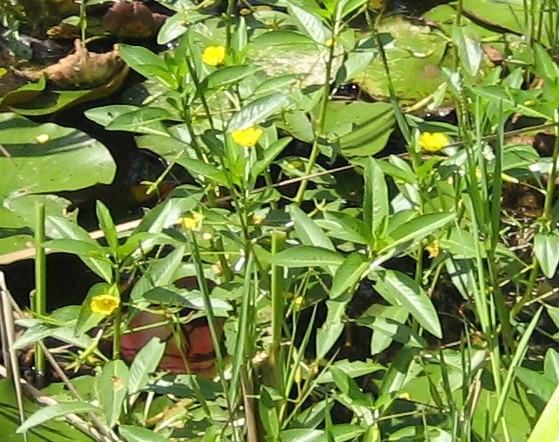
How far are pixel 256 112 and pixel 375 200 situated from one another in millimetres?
210

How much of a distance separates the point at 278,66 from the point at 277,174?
0.86 feet

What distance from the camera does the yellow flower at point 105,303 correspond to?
3.20 feet

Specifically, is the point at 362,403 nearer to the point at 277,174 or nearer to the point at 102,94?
the point at 277,174

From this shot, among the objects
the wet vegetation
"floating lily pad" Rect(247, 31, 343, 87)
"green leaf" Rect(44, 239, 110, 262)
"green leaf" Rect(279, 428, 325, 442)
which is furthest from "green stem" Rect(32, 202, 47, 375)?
"floating lily pad" Rect(247, 31, 343, 87)

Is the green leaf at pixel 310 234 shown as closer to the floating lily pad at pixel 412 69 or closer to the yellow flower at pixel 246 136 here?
the yellow flower at pixel 246 136

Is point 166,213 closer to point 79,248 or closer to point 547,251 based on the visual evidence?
point 79,248

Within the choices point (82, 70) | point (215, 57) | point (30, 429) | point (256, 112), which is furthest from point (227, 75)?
point (82, 70)

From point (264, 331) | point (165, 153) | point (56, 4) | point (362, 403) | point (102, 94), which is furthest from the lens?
point (56, 4)

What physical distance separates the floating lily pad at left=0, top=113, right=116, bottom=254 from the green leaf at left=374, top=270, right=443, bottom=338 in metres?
0.61

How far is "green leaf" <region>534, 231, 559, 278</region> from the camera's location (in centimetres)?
Answer: 108

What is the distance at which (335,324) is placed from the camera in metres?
0.98

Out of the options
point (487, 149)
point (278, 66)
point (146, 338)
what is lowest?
point (146, 338)

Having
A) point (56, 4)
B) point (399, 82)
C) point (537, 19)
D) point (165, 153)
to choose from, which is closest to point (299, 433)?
point (165, 153)

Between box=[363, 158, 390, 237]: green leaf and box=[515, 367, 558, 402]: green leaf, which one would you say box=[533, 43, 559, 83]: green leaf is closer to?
box=[363, 158, 390, 237]: green leaf
